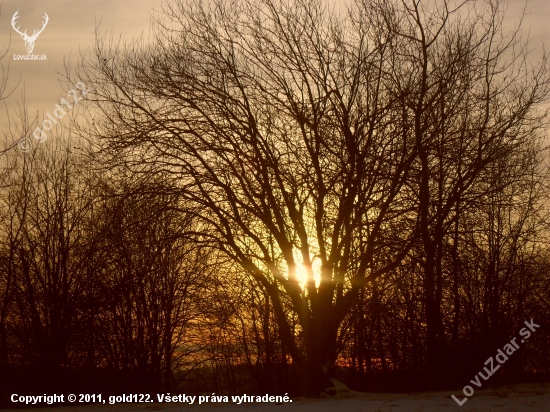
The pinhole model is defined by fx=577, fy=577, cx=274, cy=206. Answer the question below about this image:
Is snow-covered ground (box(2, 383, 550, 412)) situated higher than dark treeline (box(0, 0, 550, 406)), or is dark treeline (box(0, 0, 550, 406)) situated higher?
dark treeline (box(0, 0, 550, 406))

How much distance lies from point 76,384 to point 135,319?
3.85m

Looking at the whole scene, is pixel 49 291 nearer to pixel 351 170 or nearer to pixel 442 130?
pixel 351 170

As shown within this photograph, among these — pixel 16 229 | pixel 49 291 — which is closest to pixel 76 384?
pixel 49 291

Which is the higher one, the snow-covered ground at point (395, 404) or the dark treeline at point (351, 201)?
the dark treeline at point (351, 201)

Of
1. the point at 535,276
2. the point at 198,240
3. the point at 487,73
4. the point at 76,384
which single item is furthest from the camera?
the point at 76,384

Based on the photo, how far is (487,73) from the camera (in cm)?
1340

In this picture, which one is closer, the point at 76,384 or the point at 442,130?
the point at 442,130

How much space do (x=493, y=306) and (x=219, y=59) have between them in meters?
10.4

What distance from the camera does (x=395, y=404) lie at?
10891mm

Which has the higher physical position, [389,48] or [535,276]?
[389,48]

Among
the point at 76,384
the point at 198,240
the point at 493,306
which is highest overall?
the point at 198,240

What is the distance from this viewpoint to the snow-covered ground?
1025cm

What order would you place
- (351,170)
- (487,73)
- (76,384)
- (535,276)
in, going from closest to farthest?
(351,170), (487,73), (535,276), (76,384)

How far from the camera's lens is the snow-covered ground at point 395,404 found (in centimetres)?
1025
